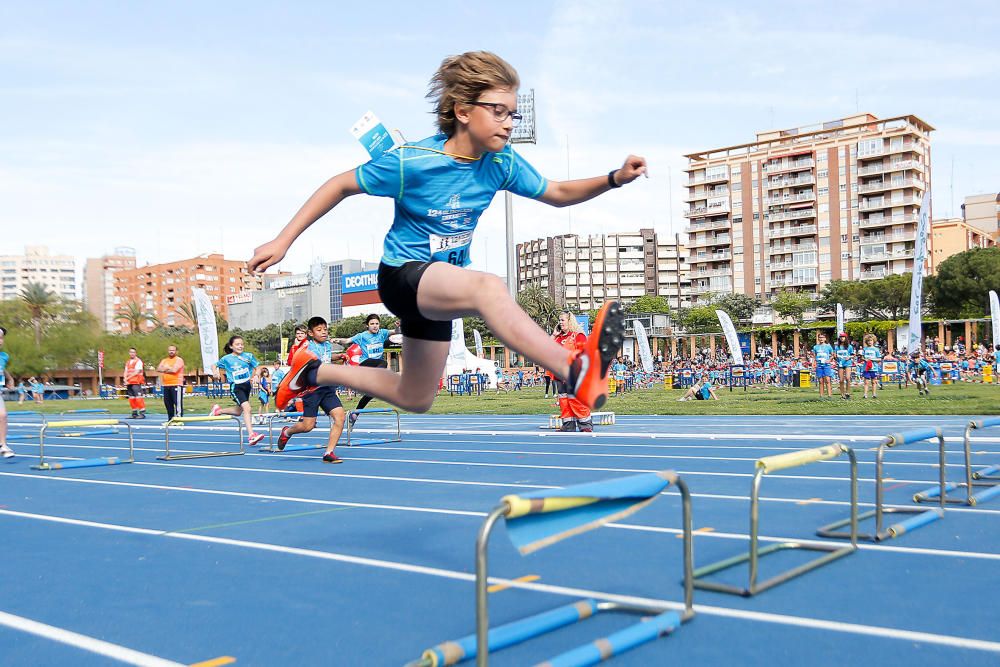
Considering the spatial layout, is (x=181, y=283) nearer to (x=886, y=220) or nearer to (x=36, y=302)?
(x=36, y=302)

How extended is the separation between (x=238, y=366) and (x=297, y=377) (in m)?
8.18

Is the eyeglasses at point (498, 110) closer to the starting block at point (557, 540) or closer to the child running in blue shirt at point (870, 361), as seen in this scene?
the starting block at point (557, 540)

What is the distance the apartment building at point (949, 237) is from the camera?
87.9 m

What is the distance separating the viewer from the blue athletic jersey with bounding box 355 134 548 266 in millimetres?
3840

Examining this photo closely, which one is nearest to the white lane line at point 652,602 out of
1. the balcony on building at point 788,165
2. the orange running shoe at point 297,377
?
the orange running shoe at point 297,377

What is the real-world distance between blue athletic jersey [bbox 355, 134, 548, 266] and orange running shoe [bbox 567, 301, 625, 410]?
867 millimetres

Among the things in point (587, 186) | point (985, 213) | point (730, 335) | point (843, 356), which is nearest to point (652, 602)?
point (587, 186)

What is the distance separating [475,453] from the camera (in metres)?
11.7

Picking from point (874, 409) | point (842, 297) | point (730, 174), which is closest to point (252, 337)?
point (730, 174)

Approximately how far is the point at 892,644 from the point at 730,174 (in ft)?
315

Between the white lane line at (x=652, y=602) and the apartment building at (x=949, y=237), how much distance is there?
91178 mm

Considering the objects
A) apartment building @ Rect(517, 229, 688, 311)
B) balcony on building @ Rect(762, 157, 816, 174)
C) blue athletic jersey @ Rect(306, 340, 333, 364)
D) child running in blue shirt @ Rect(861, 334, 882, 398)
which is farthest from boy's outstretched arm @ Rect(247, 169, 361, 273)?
apartment building @ Rect(517, 229, 688, 311)

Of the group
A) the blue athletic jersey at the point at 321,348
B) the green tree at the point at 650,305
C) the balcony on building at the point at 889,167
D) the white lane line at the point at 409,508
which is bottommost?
the white lane line at the point at 409,508

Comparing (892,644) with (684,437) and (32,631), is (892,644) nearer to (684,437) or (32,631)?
(32,631)
